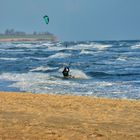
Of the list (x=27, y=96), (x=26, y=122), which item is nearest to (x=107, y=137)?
(x=26, y=122)

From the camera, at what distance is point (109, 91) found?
18156 mm

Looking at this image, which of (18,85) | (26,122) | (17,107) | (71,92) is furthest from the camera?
(18,85)

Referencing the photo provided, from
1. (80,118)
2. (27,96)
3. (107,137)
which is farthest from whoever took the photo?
(27,96)

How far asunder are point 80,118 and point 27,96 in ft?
14.7

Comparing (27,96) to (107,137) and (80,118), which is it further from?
(107,137)

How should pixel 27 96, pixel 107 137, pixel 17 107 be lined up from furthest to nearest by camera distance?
pixel 27 96
pixel 17 107
pixel 107 137

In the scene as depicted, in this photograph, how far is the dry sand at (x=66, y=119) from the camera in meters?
8.38

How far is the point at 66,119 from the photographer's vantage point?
10.0 meters

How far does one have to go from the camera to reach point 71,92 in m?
17.7

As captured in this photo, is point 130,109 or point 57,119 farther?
point 130,109

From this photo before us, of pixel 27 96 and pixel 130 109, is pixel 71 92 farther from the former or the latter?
pixel 130 109

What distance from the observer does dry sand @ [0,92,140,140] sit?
330 inches

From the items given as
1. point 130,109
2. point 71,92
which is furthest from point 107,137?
point 71,92

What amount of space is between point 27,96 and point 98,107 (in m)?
3.00
